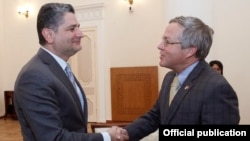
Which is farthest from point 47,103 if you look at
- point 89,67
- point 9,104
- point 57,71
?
point 9,104

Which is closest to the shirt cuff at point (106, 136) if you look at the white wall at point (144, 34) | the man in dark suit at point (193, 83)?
the man in dark suit at point (193, 83)

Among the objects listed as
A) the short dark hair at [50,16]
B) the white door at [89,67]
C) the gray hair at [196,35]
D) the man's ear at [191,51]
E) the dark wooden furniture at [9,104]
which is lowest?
the dark wooden furniture at [9,104]

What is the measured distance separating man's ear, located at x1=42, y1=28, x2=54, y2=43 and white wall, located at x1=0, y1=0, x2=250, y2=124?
372cm

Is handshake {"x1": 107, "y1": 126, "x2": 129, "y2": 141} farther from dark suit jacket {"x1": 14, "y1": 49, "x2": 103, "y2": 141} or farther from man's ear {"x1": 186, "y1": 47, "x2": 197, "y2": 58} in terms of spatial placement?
man's ear {"x1": 186, "y1": 47, "x2": 197, "y2": 58}

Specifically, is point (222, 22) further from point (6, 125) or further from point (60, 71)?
point (6, 125)

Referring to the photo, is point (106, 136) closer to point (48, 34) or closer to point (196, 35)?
point (48, 34)

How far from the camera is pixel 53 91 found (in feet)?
5.98

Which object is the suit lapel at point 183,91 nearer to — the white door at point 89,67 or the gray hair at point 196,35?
the gray hair at point 196,35

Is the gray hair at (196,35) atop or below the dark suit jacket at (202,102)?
atop

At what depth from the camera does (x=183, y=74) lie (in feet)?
6.91

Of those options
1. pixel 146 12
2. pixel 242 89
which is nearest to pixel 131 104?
pixel 146 12

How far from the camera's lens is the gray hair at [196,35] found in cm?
199

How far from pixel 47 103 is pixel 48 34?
0.47 metres

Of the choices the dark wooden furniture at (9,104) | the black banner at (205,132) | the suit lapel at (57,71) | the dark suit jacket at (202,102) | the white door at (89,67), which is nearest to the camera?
the black banner at (205,132)
